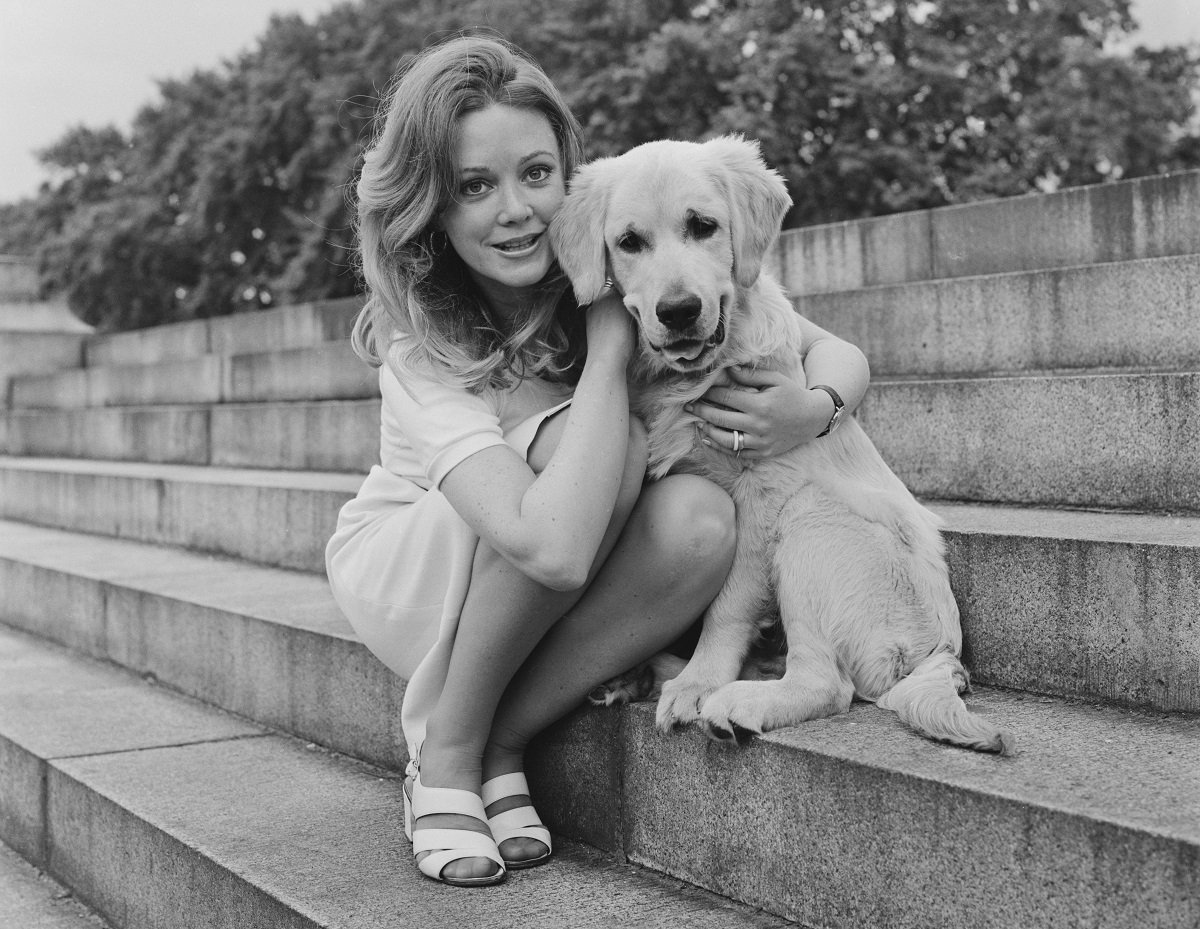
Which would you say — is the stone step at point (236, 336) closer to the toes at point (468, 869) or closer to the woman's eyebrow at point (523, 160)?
the woman's eyebrow at point (523, 160)

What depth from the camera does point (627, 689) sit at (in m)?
2.56

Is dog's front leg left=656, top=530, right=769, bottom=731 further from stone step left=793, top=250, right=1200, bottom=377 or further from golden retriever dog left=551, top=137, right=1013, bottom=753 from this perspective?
stone step left=793, top=250, right=1200, bottom=377

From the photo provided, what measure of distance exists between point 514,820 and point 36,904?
4.94 feet

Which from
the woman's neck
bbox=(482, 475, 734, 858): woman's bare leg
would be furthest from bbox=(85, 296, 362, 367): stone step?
bbox=(482, 475, 734, 858): woman's bare leg

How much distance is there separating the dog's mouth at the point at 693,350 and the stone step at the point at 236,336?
564 cm

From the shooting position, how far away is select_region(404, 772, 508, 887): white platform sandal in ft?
7.63

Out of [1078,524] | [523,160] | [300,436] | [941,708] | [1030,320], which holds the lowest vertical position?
[941,708]

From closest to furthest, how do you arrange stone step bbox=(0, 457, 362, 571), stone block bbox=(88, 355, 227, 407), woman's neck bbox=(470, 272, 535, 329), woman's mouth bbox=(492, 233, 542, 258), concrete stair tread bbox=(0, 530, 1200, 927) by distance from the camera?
concrete stair tread bbox=(0, 530, 1200, 927) → woman's mouth bbox=(492, 233, 542, 258) → woman's neck bbox=(470, 272, 535, 329) → stone step bbox=(0, 457, 362, 571) → stone block bbox=(88, 355, 227, 407)

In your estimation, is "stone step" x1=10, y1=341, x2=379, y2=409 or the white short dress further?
"stone step" x1=10, y1=341, x2=379, y2=409

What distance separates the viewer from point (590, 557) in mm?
2322

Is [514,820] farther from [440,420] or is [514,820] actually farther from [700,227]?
[700,227]

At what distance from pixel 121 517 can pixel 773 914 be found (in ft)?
17.0

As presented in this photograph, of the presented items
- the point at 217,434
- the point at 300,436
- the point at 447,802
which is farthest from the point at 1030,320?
the point at 217,434

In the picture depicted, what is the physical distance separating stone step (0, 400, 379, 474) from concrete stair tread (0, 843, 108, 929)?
2425 mm
